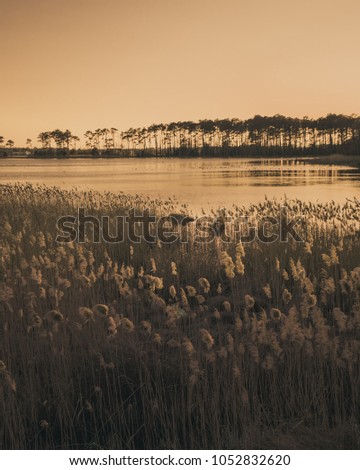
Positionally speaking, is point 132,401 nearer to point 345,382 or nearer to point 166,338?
point 166,338

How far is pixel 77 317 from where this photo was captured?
6.86m

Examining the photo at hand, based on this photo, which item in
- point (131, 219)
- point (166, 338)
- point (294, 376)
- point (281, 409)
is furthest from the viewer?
point (131, 219)

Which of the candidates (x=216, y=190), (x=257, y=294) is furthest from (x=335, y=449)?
(x=216, y=190)

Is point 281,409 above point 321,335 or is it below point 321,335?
below

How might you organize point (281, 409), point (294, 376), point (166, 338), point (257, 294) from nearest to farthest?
point (281, 409), point (294, 376), point (166, 338), point (257, 294)

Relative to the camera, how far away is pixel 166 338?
21.0 feet

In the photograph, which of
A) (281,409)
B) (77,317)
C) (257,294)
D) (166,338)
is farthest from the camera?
(257,294)

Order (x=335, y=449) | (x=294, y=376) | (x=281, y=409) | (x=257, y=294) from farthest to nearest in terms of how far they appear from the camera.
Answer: (x=257, y=294) → (x=294, y=376) → (x=281, y=409) → (x=335, y=449)

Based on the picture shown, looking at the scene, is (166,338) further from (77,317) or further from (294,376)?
(294,376)

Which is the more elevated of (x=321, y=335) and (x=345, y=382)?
(x=321, y=335)

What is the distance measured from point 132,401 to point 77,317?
191 cm
